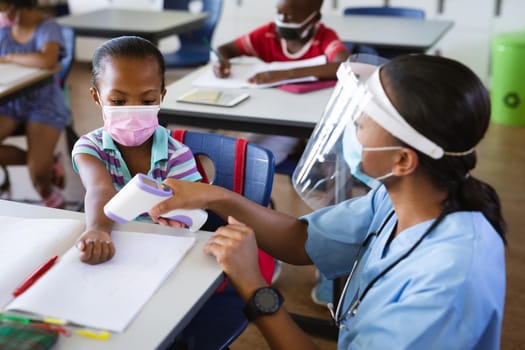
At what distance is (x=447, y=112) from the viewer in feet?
3.22

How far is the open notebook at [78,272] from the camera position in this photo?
1031 millimetres

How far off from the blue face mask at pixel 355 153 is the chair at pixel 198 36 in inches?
121

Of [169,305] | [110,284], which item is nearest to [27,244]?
[110,284]

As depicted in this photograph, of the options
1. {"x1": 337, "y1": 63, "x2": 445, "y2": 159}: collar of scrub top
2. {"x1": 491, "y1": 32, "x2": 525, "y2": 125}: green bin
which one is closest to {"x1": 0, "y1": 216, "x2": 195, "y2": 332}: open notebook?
{"x1": 337, "y1": 63, "x2": 445, "y2": 159}: collar of scrub top

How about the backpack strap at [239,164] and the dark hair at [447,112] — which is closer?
the dark hair at [447,112]

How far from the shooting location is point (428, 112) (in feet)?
3.25

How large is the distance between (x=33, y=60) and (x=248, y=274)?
2.02 m

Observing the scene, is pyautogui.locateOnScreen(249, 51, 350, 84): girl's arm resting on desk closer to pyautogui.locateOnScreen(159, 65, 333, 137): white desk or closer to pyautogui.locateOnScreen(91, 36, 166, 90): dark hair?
pyautogui.locateOnScreen(159, 65, 333, 137): white desk

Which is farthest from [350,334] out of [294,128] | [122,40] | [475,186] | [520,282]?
[520,282]

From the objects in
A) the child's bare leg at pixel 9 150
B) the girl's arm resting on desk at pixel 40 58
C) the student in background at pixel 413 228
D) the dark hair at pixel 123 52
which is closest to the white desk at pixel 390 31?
the girl's arm resting on desk at pixel 40 58

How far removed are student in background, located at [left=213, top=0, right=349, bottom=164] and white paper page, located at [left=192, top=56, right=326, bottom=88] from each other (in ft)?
0.07

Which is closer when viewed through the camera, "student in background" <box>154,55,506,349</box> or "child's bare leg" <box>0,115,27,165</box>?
"student in background" <box>154,55,506,349</box>

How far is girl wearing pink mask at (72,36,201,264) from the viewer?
57.4 inches

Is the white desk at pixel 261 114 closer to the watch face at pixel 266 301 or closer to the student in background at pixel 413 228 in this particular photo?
the student in background at pixel 413 228
